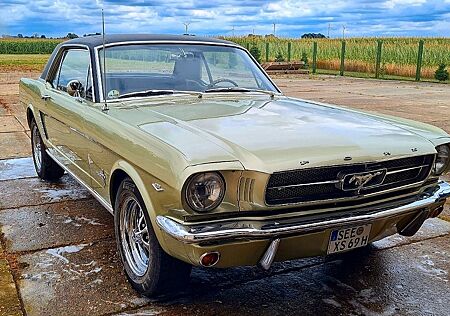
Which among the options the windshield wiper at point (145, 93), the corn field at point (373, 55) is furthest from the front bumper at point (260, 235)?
the corn field at point (373, 55)

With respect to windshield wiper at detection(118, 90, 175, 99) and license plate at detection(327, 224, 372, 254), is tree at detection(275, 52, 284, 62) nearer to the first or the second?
windshield wiper at detection(118, 90, 175, 99)

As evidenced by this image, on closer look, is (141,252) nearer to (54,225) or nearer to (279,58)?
(54,225)

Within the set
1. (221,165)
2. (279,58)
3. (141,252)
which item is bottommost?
(141,252)

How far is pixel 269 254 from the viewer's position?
2.80 meters

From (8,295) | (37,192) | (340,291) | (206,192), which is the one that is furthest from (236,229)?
(37,192)

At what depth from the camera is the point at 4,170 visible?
21.2 feet

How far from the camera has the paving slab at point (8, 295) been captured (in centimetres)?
318

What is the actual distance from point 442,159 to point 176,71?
2.21m

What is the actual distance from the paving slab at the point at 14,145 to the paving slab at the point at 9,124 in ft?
1.29

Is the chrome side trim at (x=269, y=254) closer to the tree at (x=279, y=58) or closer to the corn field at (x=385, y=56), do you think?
the corn field at (x=385, y=56)

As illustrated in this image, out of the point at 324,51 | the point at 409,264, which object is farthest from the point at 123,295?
the point at 324,51

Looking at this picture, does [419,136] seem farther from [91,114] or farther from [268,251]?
[91,114]

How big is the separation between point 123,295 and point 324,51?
2846 centimetres

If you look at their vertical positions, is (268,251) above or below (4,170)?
above
